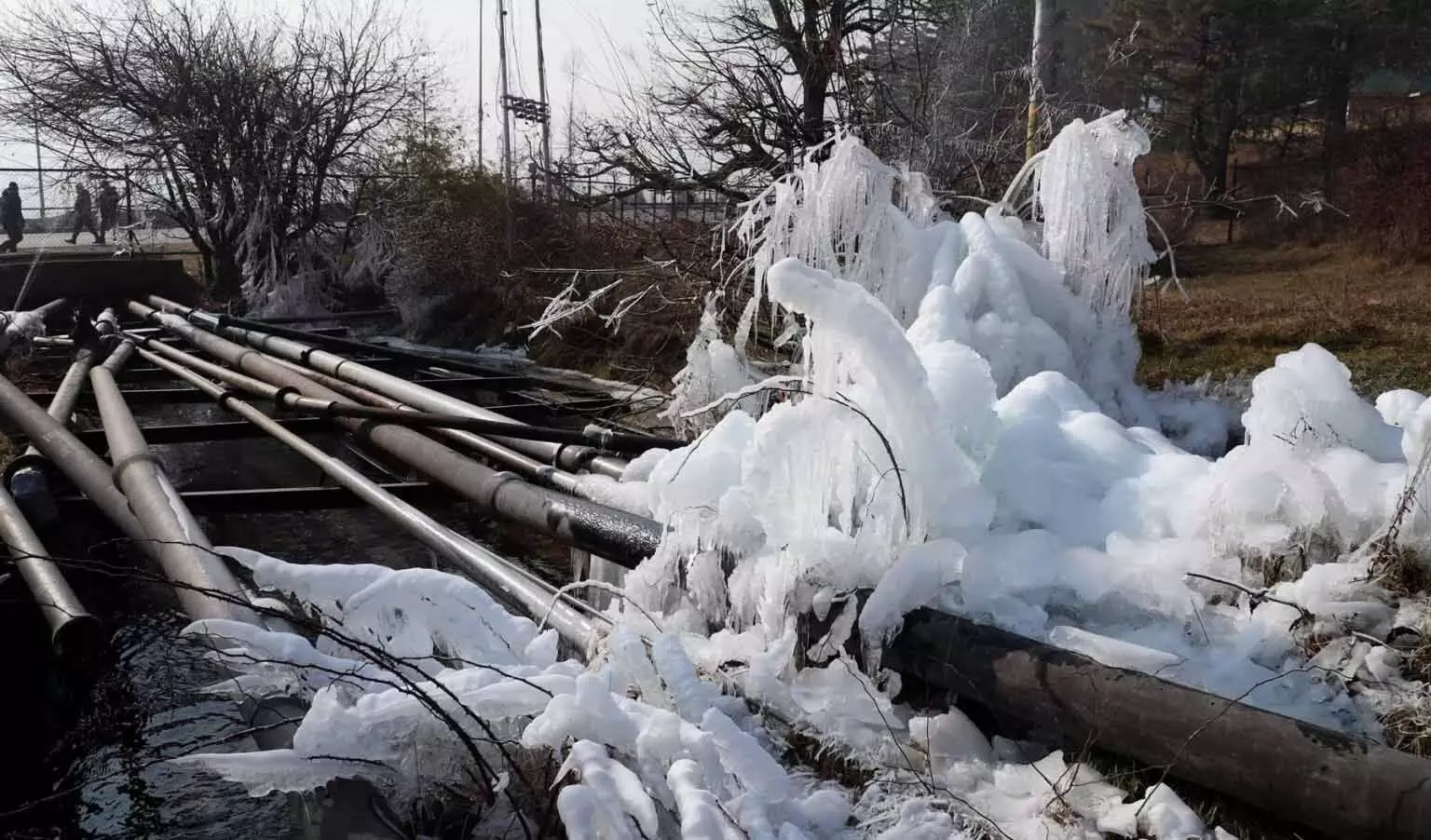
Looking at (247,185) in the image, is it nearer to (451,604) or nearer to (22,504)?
(22,504)

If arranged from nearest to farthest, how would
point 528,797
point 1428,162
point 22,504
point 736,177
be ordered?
point 528,797 → point 22,504 → point 736,177 → point 1428,162

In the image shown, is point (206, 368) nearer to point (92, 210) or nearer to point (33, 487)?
point (33, 487)

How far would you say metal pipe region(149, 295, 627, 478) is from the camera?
19.3ft

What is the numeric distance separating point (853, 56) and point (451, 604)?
28.2 feet

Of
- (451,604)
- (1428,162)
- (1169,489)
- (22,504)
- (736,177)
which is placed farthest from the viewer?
(1428,162)

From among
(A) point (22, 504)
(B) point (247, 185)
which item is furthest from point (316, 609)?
(B) point (247, 185)

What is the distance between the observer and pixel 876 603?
3230 mm

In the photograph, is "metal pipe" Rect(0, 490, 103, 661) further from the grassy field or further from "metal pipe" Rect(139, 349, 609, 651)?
the grassy field

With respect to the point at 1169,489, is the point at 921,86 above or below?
above

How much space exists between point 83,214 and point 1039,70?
20.7 metres

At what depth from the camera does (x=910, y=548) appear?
Result: 333cm

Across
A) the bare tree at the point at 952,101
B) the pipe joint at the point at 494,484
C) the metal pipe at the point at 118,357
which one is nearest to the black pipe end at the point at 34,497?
the pipe joint at the point at 494,484

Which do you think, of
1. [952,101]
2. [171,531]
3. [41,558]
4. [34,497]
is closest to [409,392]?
[34,497]

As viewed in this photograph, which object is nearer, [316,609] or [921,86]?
[316,609]
